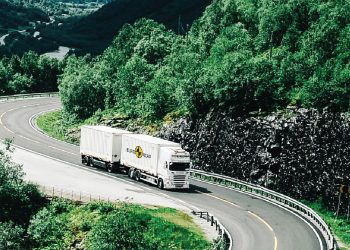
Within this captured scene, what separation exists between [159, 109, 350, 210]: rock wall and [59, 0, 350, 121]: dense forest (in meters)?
2.06

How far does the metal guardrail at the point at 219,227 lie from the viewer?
41647 mm

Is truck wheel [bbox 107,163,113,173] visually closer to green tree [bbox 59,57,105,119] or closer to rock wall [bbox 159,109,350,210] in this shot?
rock wall [bbox 159,109,350,210]

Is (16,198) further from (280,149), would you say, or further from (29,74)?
(29,74)

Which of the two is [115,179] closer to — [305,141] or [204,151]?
[204,151]

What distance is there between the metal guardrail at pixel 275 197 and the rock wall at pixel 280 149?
5.05 feet

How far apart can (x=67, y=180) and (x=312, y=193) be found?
72.1 feet

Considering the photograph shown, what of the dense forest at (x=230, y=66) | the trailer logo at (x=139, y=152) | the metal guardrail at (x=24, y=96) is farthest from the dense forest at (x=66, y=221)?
the metal guardrail at (x=24, y=96)

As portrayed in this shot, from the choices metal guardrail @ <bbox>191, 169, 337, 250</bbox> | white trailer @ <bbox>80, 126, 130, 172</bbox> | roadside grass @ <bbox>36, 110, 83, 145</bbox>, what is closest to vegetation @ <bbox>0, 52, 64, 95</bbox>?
roadside grass @ <bbox>36, 110, 83, 145</bbox>

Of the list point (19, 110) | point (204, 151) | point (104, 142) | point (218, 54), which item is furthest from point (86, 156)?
point (19, 110)

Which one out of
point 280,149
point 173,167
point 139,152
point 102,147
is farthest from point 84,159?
point 280,149

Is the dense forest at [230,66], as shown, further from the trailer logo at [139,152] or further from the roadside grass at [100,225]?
the roadside grass at [100,225]

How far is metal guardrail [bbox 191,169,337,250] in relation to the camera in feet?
148

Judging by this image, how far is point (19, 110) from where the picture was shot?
10381 cm

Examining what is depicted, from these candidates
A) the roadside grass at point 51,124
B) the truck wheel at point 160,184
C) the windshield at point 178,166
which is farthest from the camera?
the roadside grass at point 51,124
